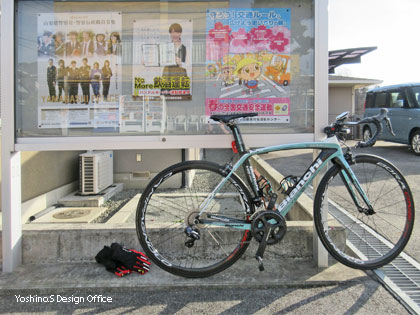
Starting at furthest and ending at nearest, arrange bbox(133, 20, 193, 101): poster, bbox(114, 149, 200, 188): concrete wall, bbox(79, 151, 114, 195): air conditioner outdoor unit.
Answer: bbox(114, 149, 200, 188): concrete wall → bbox(79, 151, 114, 195): air conditioner outdoor unit → bbox(133, 20, 193, 101): poster

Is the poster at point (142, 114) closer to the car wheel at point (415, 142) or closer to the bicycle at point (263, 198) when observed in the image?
the bicycle at point (263, 198)

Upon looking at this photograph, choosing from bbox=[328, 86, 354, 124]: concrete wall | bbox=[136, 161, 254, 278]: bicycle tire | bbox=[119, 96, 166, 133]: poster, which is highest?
bbox=[328, 86, 354, 124]: concrete wall

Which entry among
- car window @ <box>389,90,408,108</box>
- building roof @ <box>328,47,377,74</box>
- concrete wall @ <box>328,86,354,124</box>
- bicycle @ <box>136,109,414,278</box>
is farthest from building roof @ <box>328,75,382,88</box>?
bicycle @ <box>136,109,414,278</box>

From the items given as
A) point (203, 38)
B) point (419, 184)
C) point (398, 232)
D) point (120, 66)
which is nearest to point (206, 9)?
point (203, 38)

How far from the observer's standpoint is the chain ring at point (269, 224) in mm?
2455

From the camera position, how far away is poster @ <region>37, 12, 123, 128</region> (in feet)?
9.49

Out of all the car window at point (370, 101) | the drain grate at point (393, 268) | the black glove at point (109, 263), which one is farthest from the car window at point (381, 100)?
the black glove at point (109, 263)

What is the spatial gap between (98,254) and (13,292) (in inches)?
26.3

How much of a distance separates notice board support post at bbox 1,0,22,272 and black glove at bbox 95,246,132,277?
0.73 m

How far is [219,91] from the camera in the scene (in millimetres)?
2955

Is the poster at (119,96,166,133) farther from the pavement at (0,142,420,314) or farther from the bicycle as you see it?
the pavement at (0,142,420,314)

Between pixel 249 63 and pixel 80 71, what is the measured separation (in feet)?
5.06

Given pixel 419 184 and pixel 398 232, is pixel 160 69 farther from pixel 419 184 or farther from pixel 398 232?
pixel 419 184

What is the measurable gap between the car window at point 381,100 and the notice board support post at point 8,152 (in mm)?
13009
